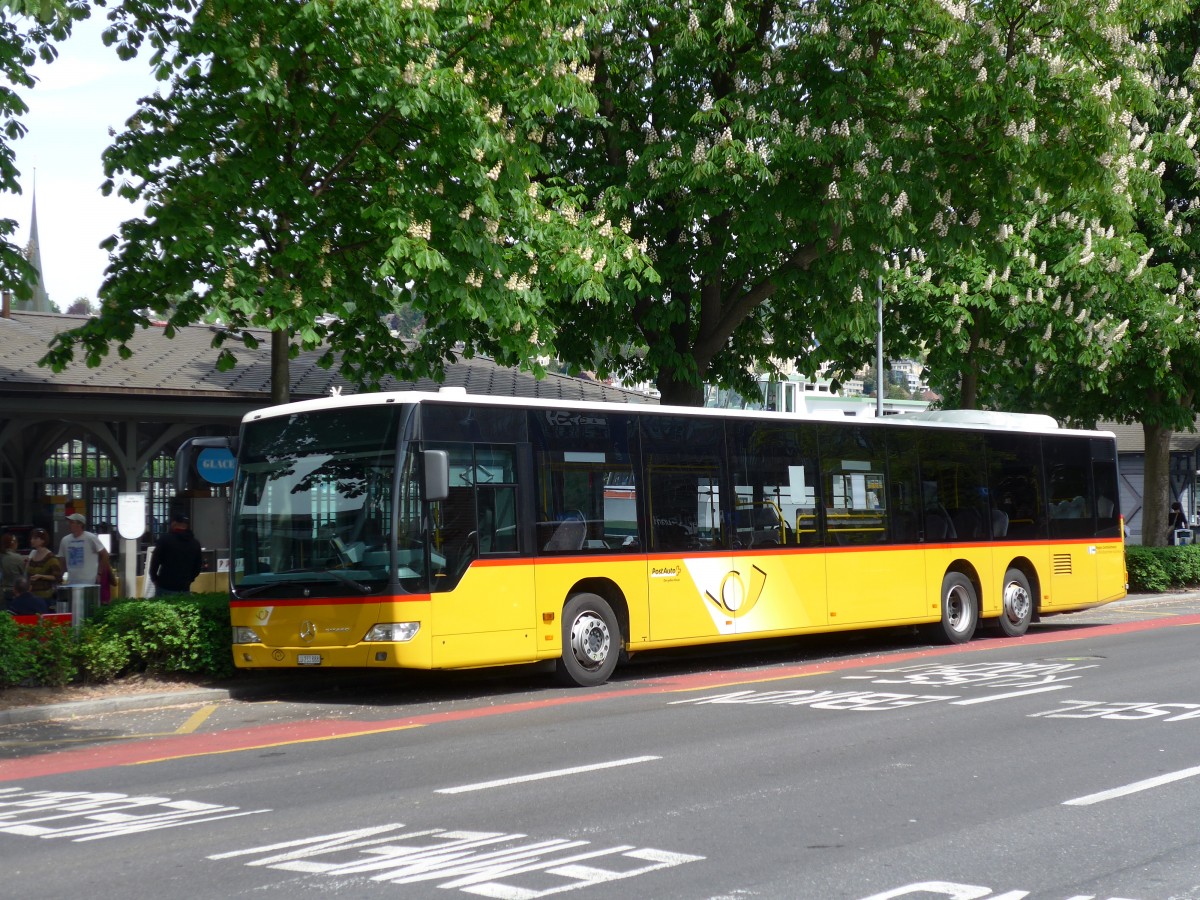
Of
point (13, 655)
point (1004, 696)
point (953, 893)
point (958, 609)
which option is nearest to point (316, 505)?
point (13, 655)

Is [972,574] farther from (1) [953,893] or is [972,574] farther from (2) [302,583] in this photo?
(1) [953,893]

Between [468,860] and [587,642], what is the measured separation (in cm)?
852

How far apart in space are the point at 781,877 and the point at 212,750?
6118 millimetres

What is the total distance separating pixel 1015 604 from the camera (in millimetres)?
21531

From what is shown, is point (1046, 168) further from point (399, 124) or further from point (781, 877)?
point (781, 877)

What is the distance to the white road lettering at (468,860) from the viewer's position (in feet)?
21.1

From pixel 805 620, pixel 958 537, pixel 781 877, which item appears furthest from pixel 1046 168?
pixel 781 877

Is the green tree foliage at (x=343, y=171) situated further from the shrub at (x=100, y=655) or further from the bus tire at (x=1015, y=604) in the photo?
the bus tire at (x=1015, y=604)

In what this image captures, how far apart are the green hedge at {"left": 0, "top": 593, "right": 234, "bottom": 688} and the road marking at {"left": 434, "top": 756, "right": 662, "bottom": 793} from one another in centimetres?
662

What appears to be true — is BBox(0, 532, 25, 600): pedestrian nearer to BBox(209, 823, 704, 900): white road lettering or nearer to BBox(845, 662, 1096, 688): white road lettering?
BBox(845, 662, 1096, 688): white road lettering

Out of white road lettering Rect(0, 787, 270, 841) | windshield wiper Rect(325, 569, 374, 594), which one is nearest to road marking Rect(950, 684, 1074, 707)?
windshield wiper Rect(325, 569, 374, 594)

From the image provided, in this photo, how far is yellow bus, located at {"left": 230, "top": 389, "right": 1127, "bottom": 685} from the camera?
1385 cm

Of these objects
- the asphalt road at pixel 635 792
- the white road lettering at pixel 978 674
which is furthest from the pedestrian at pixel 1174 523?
the asphalt road at pixel 635 792

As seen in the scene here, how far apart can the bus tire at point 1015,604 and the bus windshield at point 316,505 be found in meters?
11.1
